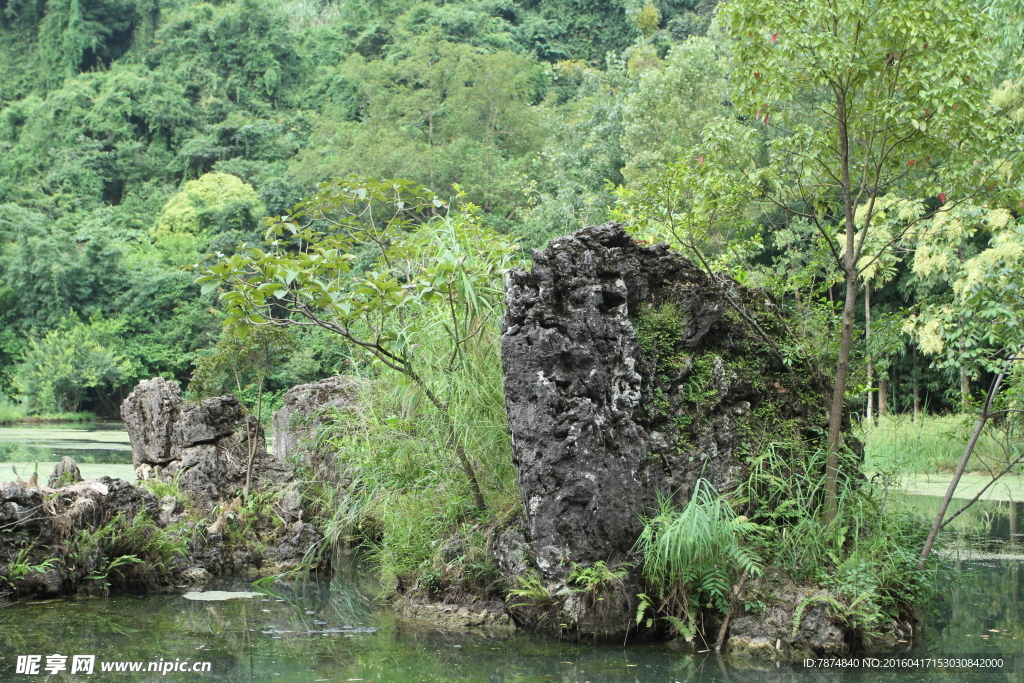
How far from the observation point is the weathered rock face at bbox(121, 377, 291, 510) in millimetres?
8461

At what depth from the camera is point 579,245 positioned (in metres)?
5.49

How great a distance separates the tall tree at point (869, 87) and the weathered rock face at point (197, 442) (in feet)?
18.2

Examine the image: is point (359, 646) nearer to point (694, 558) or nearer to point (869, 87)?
point (694, 558)

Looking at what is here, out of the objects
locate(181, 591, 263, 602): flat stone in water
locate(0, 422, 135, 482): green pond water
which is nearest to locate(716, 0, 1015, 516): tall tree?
locate(181, 591, 263, 602): flat stone in water

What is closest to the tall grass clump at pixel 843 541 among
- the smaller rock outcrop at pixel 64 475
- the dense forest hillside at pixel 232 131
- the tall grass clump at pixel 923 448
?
the smaller rock outcrop at pixel 64 475

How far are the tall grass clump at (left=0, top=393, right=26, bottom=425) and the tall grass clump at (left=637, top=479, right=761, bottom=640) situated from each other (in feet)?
91.2

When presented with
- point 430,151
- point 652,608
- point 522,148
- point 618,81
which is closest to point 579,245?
point 652,608

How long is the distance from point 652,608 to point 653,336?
1638 millimetres

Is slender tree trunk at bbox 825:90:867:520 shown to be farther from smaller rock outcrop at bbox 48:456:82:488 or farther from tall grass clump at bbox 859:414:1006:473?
tall grass clump at bbox 859:414:1006:473

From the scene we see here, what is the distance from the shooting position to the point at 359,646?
5.02 metres

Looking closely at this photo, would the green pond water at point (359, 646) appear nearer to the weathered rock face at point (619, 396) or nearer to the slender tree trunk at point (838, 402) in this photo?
the weathered rock face at point (619, 396)

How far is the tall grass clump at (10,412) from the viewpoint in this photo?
27.6 metres

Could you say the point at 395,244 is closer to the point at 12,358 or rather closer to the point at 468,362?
the point at 468,362

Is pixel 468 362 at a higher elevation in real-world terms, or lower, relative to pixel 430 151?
lower
